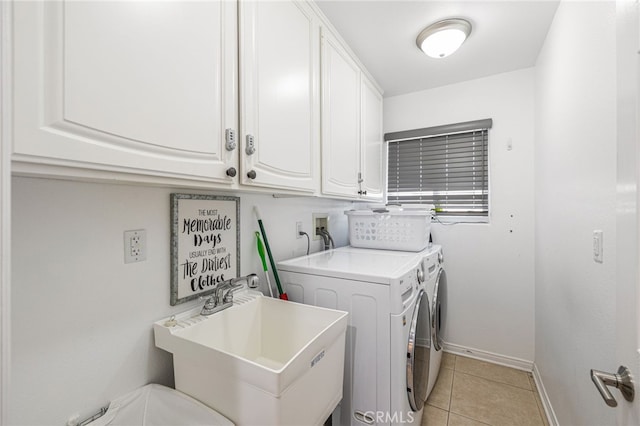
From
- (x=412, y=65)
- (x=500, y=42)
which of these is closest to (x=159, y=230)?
(x=412, y=65)

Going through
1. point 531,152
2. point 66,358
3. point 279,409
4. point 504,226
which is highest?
point 531,152

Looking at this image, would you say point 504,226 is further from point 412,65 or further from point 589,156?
point 412,65

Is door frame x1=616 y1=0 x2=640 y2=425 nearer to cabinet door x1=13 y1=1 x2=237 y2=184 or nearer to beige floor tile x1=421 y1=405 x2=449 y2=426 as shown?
cabinet door x1=13 y1=1 x2=237 y2=184

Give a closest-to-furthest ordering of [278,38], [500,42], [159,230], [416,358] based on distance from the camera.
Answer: [159,230] → [278,38] → [416,358] → [500,42]

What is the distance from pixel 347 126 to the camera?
1828 millimetres

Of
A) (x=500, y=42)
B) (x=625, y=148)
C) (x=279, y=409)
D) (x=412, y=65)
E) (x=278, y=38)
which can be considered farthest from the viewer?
(x=412, y=65)

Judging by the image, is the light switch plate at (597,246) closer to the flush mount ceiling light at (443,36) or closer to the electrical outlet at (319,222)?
the flush mount ceiling light at (443,36)

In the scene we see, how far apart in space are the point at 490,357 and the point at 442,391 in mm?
685

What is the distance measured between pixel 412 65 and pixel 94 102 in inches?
86.8


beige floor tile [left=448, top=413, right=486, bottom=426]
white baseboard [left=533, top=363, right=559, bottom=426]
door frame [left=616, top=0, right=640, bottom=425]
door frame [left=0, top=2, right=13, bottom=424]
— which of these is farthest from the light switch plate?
door frame [left=0, top=2, right=13, bottom=424]

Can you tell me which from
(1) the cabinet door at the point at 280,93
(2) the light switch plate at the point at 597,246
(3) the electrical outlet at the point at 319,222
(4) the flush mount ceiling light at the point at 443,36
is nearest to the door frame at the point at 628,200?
(2) the light switch plate at the point at 597,246

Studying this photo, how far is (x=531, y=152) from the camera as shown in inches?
86.9

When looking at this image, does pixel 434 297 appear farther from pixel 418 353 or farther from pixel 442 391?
pixel 442 391

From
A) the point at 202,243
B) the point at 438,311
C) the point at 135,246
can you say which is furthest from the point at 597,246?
the point at 135,246
